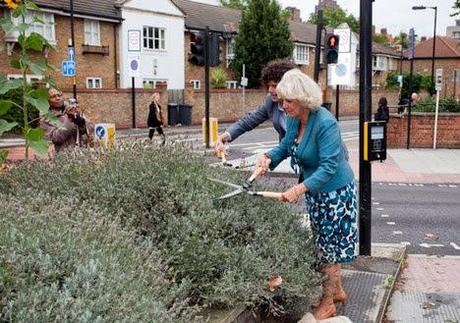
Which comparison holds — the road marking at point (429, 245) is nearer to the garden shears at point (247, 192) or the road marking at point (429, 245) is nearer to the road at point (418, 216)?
the road at point (418, 216)

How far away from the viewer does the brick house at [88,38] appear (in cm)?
3128

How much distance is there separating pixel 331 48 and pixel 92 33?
74.7ft

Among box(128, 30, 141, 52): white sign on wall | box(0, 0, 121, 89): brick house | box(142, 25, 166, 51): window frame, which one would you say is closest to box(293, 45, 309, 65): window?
box(142, 25, 166, 51): window frame

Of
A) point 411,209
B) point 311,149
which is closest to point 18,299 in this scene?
point 311,149

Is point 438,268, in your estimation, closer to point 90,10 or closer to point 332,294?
point 332,294

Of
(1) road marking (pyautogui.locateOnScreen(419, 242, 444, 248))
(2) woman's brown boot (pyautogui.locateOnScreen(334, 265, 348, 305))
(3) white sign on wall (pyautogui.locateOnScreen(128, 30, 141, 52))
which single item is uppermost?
(3) white sign on wall (pyautogui.locateOnScreen(128, 30, 141, 52))

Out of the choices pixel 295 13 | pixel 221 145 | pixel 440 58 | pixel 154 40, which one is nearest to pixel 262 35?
pixel 154 40

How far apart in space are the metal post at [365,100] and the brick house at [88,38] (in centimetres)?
2707

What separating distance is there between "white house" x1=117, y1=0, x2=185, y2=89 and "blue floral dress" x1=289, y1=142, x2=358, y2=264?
3122 cm

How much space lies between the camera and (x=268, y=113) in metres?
5.09

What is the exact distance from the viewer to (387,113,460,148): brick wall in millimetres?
18734

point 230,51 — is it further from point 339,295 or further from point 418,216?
point 339,295

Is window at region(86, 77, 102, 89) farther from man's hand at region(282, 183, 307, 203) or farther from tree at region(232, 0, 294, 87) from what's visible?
man's hand at region(282, 183, 307, 203)

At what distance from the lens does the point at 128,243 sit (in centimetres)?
284
